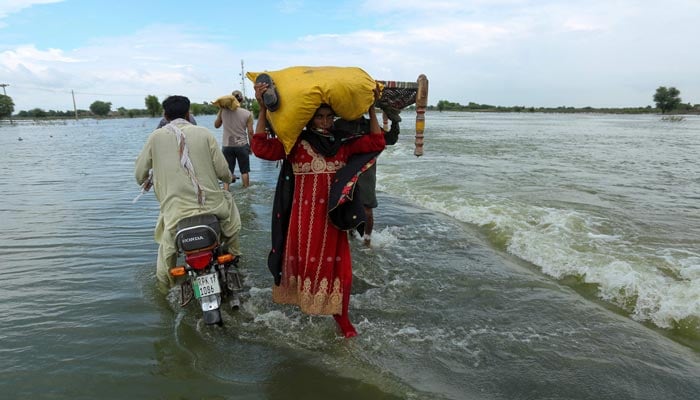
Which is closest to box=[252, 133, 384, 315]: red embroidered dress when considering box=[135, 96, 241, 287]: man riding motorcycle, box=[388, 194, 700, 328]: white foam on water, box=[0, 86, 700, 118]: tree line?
box=[135, 96, 241, 287]: man riding motorcycle

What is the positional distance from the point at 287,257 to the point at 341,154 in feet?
3.01

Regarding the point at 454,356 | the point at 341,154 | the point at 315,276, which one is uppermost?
the point at 341,154

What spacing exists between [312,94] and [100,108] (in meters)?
144

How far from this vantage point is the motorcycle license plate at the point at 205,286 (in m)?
3.49

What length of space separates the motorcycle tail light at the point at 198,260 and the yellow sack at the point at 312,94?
46.0 inches

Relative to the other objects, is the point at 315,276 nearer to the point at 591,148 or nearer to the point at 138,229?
the point at 138,229

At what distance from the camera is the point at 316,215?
10.5 feet

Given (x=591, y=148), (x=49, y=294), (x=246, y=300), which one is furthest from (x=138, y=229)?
(x=591, y=148)

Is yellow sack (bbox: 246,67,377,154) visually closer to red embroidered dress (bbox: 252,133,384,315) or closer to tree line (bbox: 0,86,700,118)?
red embroidered dress (bbox: 252,133,384,315)

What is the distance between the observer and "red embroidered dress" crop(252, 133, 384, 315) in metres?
3.17

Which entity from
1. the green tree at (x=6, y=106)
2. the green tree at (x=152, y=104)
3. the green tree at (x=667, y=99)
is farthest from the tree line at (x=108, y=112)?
the green tree at (x=667, y=99)

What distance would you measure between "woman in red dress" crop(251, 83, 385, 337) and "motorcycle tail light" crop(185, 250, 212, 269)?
64cm

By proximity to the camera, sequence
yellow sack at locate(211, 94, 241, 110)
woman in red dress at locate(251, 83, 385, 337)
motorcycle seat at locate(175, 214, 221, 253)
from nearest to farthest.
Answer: woman in red dress at locate(251, 83, 385, 337)
motorcycle seat at locate(175, 214, 221, 253)
yellow sack at locate(211, 94, 241, 110)

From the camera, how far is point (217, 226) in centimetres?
367
